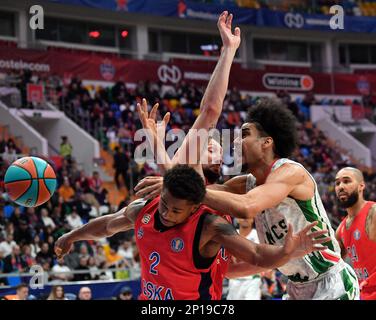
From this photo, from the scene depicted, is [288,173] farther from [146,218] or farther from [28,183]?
[28,183]

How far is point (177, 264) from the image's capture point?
4070 millimetres

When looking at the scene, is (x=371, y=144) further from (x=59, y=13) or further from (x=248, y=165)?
(x=248, y=165)

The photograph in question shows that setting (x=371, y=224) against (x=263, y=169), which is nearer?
(x=263, y=169)

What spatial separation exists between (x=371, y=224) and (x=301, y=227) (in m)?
2.18

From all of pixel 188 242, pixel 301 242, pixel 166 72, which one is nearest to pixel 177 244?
pixel 188 242

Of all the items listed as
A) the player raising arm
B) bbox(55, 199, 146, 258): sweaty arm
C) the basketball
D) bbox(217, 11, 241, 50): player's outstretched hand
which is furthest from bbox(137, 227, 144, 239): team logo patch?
the basketball

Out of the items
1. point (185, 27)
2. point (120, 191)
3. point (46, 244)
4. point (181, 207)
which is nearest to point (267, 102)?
point (181, 207)

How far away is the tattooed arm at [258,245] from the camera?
151 inches

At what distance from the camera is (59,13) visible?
23406 millimetres

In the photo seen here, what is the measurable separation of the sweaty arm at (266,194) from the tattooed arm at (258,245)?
12cm

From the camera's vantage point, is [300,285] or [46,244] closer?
[300,285]

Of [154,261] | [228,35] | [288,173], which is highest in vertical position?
[228,35]

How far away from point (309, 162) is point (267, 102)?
1784 cm
